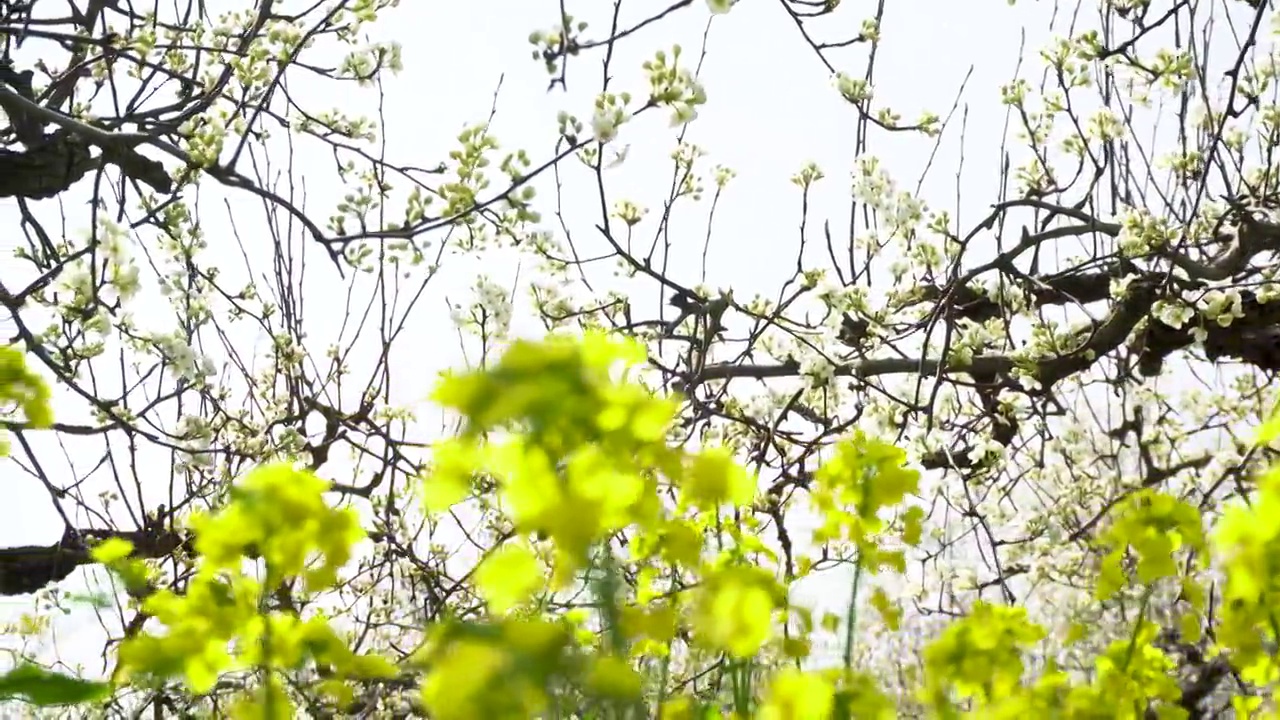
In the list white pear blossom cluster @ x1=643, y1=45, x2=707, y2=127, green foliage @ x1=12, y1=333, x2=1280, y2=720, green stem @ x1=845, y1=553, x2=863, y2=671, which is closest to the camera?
green foliage @ x1=12, y1=333, x2=1280, y2=720

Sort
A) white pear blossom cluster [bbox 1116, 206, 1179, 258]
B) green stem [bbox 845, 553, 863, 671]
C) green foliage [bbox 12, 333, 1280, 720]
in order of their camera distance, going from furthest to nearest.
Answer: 1. white pear blossom cluster [bbox 1116, 206, 1179, 258]
2. green stem [bbox 845, 553, 863, 671]
3. green foliage [bbox 12, 333, 1280, 720]

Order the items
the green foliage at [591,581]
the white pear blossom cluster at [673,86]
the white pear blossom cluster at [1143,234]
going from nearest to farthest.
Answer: the green foliage at [591,581] < the white pear blossom cluster at [673,86] < the white pear blossom cluster at [1143,234]

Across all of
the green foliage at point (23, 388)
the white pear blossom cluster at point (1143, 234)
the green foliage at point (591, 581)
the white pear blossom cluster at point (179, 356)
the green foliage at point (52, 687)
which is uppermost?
the white pear blossom cluster at point (1143, 234)

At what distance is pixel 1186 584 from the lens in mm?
924

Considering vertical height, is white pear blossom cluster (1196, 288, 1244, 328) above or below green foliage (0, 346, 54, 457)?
above

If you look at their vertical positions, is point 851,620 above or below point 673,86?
below

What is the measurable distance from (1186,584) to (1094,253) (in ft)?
6.73

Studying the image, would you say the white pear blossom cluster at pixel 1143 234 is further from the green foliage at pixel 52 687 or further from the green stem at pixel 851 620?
the green foliage at pixel 52 687

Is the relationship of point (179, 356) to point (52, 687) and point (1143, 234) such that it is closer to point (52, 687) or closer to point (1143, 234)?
point (52, 687)

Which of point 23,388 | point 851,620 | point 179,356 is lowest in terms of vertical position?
point 851,620

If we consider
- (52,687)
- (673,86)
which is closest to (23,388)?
(52,687)

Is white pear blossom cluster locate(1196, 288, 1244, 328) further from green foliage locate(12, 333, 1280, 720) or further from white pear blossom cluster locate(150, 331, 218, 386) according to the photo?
white pear blossom cluster locate(150, 331, 218, 386)

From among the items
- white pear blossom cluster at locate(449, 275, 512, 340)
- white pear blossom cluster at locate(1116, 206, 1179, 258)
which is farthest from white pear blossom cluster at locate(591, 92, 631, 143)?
white pear blossom cluster at locate(1116, 206, 1179, 258)

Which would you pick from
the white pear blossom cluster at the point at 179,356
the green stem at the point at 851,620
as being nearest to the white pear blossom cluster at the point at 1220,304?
the green stem at the point at 851,620
